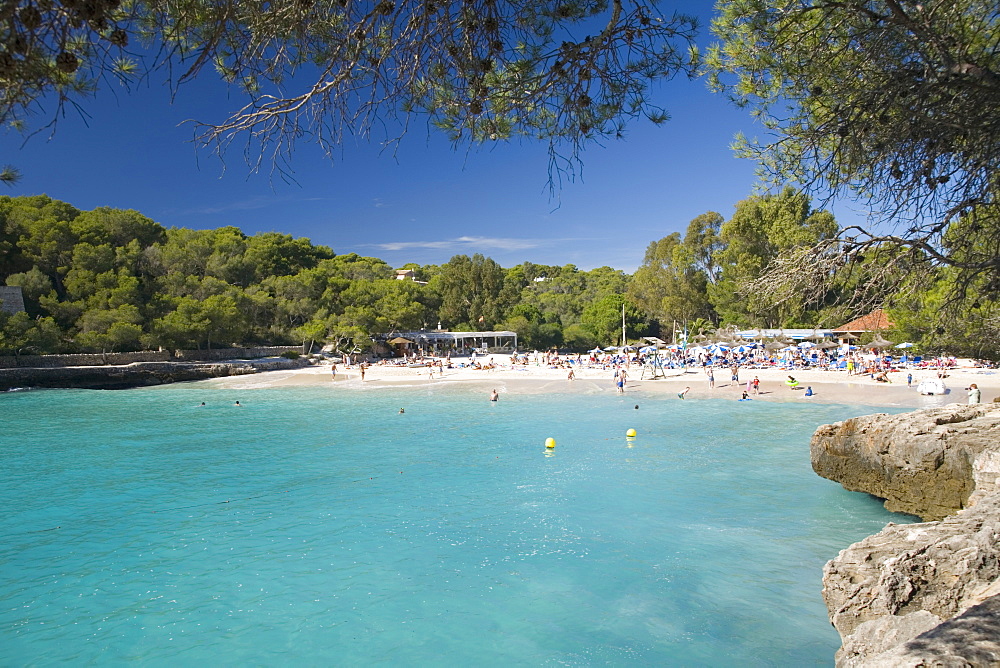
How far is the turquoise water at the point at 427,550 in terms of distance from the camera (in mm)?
5742

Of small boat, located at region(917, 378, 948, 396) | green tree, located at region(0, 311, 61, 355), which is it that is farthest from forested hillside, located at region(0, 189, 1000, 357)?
small boat, located at region(917, 378, 948, 396)

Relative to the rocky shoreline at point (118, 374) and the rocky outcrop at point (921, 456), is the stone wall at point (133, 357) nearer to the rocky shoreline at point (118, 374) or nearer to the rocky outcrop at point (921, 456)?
the rocky shoreline at point (118, 374)

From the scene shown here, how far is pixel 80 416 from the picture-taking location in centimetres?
2219

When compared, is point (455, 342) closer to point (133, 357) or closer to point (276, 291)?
point (276, 291)

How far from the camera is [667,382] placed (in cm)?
2786

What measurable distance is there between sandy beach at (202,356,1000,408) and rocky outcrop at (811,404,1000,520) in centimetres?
1196

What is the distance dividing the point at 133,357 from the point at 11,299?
286 inches

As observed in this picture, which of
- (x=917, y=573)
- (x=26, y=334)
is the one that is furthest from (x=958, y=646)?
(x=26, y=334)

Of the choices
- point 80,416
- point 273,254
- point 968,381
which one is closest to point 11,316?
point 80,416

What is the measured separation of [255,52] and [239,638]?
5640mm

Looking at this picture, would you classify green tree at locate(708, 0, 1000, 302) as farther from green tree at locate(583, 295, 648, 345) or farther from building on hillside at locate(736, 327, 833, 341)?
green tree at locate(583, 295, 648, 345)

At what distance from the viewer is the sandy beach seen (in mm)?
21094

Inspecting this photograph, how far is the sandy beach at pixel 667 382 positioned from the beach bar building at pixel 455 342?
6159mm

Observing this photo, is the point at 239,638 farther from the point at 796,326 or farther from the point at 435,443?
the point at 796,326
